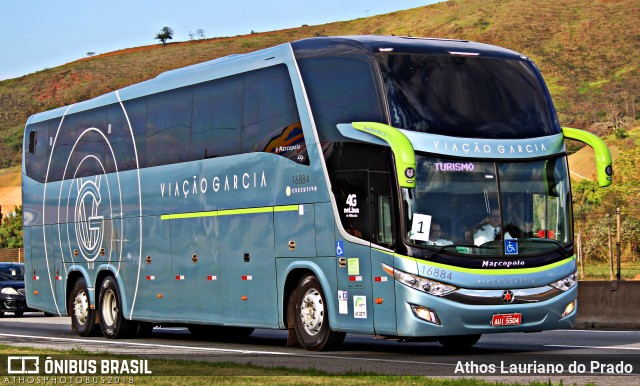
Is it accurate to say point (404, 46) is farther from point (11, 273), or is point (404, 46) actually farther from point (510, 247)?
point (11, 273)

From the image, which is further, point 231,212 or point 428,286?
point 231,212

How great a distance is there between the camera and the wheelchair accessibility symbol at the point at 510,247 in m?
17.5

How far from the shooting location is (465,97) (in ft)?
59.1

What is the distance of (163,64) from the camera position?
149750 millimetres

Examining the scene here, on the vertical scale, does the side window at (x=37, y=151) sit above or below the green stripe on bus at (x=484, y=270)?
above

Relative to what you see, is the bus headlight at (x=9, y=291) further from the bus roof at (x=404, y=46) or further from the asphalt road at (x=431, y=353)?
the bus roof at (x=404, y=46)

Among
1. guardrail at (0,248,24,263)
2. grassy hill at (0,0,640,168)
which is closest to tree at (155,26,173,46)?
grassy hill at (0,0,640,168)

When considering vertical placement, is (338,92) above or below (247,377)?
above

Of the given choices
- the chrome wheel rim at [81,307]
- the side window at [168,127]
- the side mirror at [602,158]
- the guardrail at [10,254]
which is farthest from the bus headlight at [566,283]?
the guardrail at [10,254]

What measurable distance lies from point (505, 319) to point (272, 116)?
4.79 metres

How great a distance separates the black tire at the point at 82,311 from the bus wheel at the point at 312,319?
733cm

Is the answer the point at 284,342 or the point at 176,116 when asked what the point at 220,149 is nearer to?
the point at 176,116

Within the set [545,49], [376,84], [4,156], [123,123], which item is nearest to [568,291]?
[376,84]

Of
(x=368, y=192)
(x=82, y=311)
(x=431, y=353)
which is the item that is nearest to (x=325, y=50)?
(x=368, y=192)
